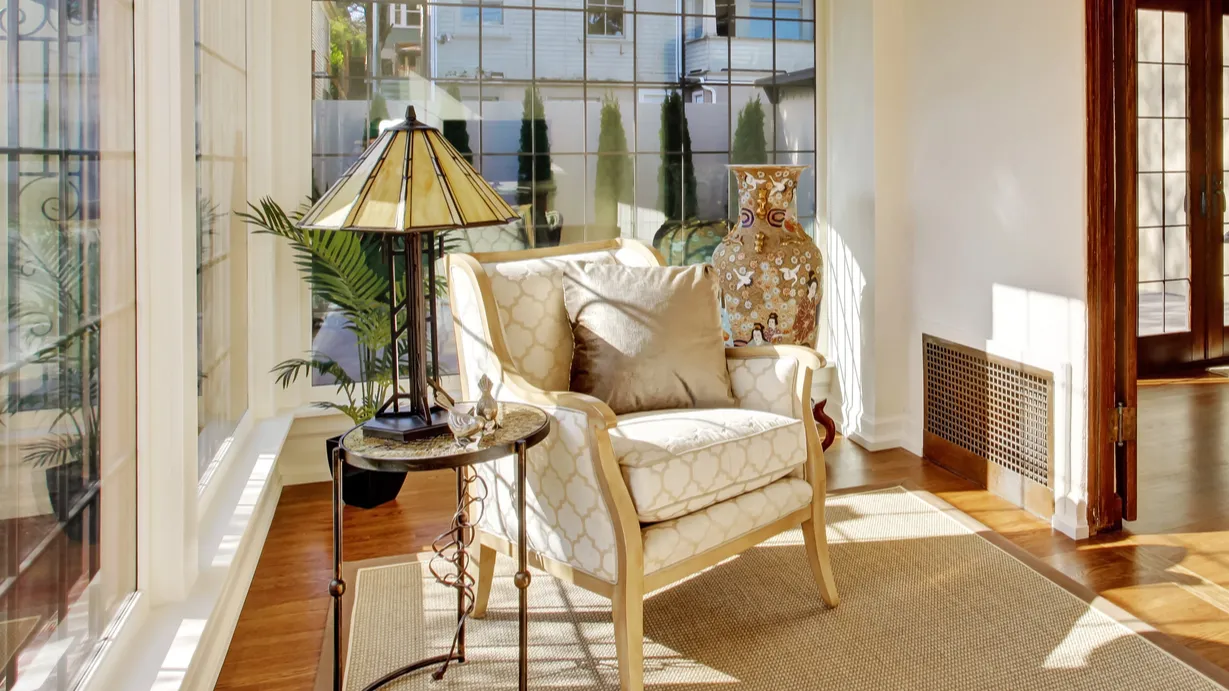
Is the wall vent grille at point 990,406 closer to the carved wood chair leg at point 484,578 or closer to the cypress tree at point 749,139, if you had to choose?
the cypress tree at point 749,139

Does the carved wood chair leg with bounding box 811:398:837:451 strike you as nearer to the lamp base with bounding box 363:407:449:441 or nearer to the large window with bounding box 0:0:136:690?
the lamp base with bounding box 363:407:449:441

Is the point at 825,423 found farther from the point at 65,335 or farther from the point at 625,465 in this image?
the point at 65,335

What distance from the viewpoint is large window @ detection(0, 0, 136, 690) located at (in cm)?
143

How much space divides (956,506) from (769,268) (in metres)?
1.10

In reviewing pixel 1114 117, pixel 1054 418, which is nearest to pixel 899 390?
pixel 1054 418

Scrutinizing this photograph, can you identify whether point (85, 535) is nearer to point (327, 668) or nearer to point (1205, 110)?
point (327, 668)

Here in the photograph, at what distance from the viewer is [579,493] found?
2.29 metres

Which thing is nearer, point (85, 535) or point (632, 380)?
point (85, 535)

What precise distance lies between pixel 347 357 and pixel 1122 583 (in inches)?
113

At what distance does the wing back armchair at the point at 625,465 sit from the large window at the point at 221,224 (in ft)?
2.54

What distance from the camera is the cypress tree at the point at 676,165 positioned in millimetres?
4402

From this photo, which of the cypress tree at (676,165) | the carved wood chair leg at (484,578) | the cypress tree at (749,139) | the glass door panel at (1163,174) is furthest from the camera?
the glass door panel at (1163,174)

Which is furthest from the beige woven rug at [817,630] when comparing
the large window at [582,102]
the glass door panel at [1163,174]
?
the glass door panel at [1163,174]

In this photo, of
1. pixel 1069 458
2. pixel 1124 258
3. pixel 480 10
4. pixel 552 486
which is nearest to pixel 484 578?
pixel 552 486
